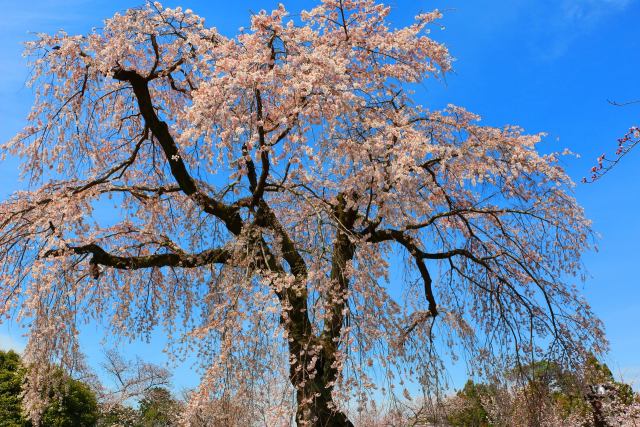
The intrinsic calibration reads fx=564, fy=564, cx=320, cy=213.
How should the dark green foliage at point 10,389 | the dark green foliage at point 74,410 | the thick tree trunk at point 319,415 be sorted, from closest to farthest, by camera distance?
the thick tree trunk at point 319,415, the dark green foliage at point 10,389, the dark green foliage at point 74,410

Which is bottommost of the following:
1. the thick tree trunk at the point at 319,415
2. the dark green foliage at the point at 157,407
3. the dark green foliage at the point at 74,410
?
the thick tree trunk at the point at 319,415

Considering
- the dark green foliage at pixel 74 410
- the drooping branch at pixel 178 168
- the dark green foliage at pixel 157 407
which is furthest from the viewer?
the dark green foliage at pixel 157 407

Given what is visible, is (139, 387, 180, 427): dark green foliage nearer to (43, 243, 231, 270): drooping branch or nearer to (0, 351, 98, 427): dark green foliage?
(0, 351, 98, 427): dark green foliage

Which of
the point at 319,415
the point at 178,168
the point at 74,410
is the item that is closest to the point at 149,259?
the point at 178,168

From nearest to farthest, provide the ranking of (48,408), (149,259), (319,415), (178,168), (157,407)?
(319,415)
(178,168)
(149,259)
(48,408)
(157,407)

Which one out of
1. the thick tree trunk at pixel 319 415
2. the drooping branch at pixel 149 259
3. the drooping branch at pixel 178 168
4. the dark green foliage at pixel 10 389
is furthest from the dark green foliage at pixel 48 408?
the thick tree trunk at pixel 319 415

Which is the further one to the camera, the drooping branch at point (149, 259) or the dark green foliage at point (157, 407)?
the dark green foliage at point (157, 407)

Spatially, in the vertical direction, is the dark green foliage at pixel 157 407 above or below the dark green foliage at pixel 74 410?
above

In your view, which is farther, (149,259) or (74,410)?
(74,410)

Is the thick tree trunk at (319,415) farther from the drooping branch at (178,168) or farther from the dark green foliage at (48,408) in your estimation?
the dark green foliage at (48,408)

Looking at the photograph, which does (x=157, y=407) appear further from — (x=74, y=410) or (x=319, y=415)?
(x=319, y=415)

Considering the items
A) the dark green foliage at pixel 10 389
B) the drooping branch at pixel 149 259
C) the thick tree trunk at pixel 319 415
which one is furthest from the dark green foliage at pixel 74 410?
the thick tree trunk at pixel 319 415

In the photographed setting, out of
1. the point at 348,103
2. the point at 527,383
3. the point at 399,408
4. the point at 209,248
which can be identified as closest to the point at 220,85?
the point at 348,103

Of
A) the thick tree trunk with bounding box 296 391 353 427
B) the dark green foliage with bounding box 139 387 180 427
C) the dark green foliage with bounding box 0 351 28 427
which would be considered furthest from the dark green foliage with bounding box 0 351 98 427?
the thick tree trunk with bounding box 296 391 353 427
